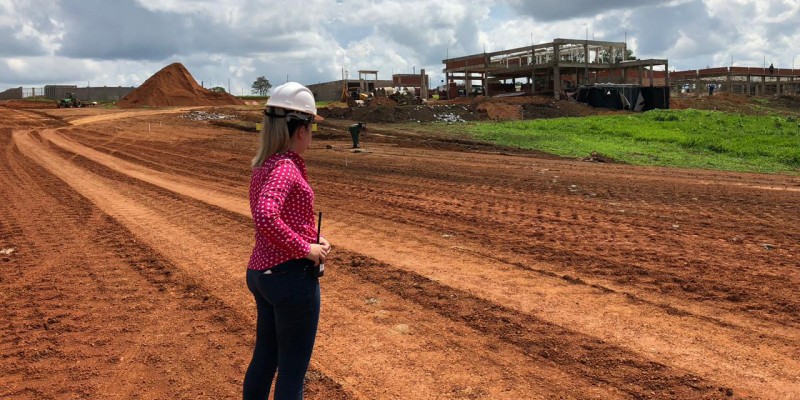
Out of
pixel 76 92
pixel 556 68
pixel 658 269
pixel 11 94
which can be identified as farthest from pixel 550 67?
pixel 11 94

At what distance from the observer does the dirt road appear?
433cm

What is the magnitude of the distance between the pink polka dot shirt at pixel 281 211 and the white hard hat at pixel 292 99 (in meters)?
0.21

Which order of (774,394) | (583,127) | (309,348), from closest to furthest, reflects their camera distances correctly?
(309,348) < (774,394) < (583,127)

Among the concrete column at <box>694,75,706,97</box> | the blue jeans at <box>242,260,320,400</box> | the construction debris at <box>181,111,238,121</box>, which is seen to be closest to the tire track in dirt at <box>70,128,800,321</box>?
the blue jeans at <box>242,260,320,400</box>

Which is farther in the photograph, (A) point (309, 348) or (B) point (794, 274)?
(B) point (794, 274)

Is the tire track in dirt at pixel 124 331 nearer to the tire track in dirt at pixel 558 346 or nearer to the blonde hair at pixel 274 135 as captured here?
the tire track in dirt at pixel 558 346

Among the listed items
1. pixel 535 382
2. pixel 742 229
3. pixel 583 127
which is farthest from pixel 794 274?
pixel 583 127

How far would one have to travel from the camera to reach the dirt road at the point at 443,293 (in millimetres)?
4328

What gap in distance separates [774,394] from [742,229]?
523cm

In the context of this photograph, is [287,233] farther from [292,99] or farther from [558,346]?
[558,346]

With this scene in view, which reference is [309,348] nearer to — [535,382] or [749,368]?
[535,382]

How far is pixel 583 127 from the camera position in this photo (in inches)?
1084

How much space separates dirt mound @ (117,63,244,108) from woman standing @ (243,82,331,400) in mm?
51415

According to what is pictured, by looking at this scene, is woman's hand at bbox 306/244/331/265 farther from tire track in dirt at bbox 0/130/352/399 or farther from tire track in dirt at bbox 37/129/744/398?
tire track in dirt at bbox 37/129/744/398
